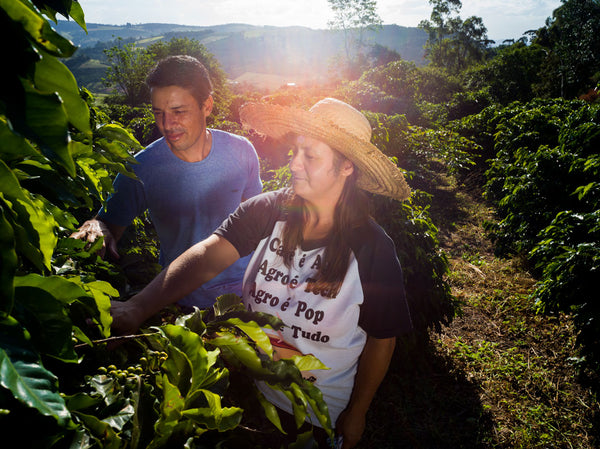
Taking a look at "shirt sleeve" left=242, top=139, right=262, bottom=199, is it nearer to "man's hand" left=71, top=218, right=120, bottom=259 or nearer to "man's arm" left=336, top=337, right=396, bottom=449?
"man's hand" left=71, top=218, right=120, bottom=259

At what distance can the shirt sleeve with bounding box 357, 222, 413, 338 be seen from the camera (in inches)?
65.4

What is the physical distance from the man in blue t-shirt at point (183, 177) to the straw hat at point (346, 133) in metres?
0.54

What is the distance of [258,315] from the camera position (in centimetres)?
109

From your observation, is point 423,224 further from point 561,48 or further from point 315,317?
point 561,48

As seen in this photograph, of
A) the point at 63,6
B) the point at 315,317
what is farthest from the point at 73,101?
the point at 315,317

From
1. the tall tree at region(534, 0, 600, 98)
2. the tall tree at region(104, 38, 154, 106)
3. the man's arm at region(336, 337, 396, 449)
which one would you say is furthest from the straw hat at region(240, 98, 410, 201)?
the tall tree at region(534, 0, 600, 98)

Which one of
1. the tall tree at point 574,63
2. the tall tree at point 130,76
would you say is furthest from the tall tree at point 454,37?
the tall tree at point 130,76

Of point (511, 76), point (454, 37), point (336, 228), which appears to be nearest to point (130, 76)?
point (336, 228)

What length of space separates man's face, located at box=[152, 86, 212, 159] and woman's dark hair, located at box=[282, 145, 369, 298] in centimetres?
101

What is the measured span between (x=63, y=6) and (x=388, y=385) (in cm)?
437

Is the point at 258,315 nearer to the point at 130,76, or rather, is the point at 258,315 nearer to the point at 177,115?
the point at 177,115

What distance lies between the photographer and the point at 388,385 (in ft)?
13.1

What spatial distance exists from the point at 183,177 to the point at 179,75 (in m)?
0.72

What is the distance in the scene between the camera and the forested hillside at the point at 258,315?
0.46m
